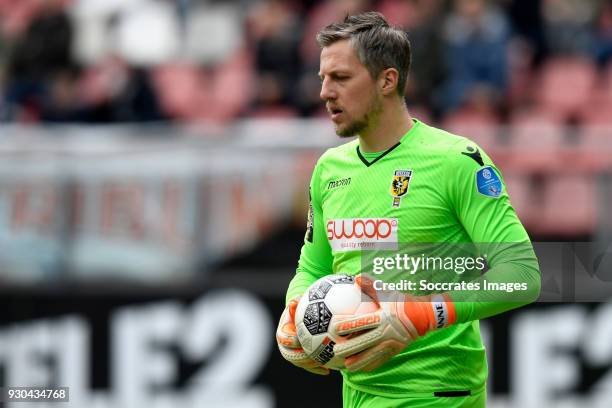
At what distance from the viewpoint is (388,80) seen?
185 inches

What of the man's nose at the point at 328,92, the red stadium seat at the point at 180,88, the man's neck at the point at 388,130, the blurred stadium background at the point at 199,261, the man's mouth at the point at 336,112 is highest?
the man's nose at the point at 328,92

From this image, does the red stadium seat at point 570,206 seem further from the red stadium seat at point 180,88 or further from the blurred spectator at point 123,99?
the red stadium seat at point 180,88

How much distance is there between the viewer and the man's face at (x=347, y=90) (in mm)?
4660

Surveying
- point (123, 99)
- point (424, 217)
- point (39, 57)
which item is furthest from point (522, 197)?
point (39, 57)

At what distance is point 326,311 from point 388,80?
0.99m

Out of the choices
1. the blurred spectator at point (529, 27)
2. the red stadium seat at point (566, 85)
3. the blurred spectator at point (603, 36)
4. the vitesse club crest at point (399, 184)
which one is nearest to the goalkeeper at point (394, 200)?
the vitesse club crest at point (399, 184)

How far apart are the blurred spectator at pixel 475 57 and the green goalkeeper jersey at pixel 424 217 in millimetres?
7022

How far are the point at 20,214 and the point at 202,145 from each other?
1616 millimetres

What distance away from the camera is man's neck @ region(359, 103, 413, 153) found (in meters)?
4.75

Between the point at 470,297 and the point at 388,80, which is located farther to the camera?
the point at 388,80

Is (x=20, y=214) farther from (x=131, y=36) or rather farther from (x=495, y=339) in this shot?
(x=131, y=36)

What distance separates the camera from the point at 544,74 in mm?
12516

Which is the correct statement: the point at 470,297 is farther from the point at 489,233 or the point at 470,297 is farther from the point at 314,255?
the point at 314,255

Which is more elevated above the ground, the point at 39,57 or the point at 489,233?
the point at 39,57
